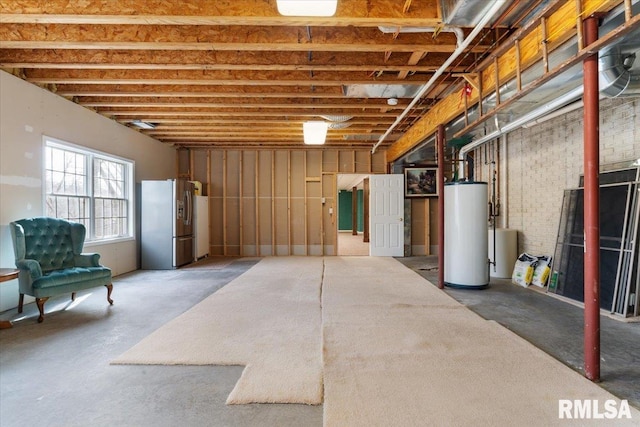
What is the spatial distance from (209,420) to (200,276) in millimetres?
4395

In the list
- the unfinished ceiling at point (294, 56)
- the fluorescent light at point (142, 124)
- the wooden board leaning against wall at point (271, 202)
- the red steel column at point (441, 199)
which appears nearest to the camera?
the unfinished ceiling at point (294, 56)

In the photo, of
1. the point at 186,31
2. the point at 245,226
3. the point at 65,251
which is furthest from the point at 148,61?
the point at 245,226

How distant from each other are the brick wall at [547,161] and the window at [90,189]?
24.3ft

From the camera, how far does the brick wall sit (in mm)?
3938

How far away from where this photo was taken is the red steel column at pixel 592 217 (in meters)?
2.20

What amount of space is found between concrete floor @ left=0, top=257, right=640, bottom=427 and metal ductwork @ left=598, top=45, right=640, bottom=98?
7.48ft

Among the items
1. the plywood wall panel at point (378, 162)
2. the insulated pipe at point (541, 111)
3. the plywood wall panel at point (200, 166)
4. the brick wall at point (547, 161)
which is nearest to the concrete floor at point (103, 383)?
the insulated pipe at point (541, 111)

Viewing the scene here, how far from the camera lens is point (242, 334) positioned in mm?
3080

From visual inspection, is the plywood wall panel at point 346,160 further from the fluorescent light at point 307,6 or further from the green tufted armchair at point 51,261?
the fluorescent light at point 307,6

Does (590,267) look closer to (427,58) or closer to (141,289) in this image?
(427,58)

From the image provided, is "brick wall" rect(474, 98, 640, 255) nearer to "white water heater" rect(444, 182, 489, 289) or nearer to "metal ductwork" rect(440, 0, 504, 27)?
"white water heater" rect(444, 182, 489, 289)

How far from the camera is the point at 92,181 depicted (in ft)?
17.9

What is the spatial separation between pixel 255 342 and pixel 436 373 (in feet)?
5.08

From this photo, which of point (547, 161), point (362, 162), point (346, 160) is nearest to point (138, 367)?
point (547, 161)
